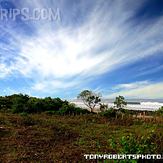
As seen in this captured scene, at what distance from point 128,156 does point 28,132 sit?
8.53m

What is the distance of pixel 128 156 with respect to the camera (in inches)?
325

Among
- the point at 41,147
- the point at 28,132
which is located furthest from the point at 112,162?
the point at 28,132

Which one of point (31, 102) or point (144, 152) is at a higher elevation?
point (31, 102)

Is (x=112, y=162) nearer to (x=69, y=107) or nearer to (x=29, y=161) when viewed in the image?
(x=29, y=161)

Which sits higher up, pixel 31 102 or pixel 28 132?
pixel 31 102

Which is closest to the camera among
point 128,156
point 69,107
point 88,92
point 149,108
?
point 128,156

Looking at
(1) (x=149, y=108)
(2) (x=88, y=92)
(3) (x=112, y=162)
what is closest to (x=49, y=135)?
(3) (x=112, y=162)

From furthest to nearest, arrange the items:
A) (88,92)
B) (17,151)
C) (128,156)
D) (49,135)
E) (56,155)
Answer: (88,92) < (49,135) < (17,151) < (56,155) < (128,156)

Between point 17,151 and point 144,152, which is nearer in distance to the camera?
point 144,152

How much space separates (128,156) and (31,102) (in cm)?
2914

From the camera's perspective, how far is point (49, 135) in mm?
15078

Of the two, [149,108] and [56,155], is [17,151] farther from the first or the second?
[149,108]

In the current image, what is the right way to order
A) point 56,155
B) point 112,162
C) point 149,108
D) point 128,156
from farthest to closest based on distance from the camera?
1. point 149,108
2. point 56,155
3. point 112,162
4. point 128,156

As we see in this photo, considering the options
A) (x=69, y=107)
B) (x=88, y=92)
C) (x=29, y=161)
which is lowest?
(x=29, y=161)
